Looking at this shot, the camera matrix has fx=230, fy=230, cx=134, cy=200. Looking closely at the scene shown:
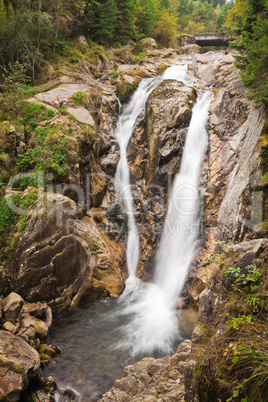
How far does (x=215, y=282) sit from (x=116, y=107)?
13.6 metres

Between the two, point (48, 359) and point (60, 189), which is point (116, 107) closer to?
point (60, 189)

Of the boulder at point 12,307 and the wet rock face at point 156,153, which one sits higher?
the wet rock face at point 156,153

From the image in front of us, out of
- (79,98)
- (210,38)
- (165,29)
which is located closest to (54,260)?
(79,98)

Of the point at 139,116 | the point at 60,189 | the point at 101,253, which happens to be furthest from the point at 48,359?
the point at 139,116

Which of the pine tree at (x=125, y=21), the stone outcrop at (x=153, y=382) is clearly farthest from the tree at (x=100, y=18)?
the stone outcrop at (x=153, y=382)

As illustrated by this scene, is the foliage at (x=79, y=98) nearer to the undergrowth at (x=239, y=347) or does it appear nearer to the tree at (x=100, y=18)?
the tree at (x=100, y=18)

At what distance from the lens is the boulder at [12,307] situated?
6117 millimetres

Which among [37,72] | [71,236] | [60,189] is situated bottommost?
[71,236]

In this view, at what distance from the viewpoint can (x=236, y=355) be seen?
255 cm

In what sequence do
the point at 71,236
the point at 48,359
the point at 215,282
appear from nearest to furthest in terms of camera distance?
1. the point at 215,282
2. the point at 48,359
3. the point at 71,236

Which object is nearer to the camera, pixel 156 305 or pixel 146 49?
pixel 156 305

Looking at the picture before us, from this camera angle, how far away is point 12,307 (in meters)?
6.25

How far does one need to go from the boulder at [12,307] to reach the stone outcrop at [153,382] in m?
3.18

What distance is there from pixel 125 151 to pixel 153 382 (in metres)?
11.3
